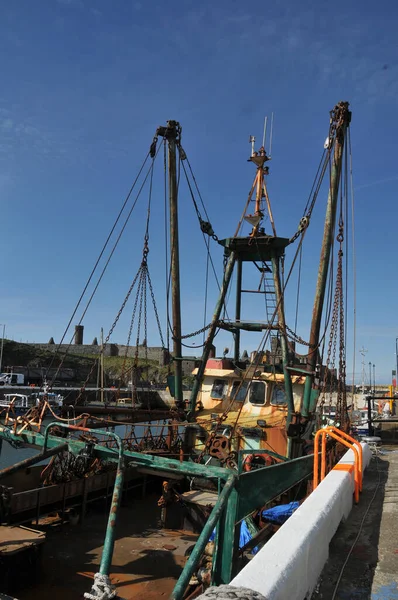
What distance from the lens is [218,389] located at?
1483 cm

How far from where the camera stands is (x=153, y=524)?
11.8 m

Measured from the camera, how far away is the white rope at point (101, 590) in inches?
198

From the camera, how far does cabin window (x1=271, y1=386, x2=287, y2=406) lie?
13.8 m

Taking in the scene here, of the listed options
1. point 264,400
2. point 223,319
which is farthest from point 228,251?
point 264,400

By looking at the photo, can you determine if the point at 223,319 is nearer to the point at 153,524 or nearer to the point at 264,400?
the point at 264,400

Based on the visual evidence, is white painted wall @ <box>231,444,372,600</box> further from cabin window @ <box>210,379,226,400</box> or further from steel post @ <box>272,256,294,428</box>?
cabin window @ <box>210,379,226,400</box>

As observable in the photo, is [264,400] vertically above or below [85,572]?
above

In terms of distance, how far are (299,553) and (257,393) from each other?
10.5m

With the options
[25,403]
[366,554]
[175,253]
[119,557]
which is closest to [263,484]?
[366,554]

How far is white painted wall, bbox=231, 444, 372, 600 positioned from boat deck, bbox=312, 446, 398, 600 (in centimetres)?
12

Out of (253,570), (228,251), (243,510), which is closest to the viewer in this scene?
(253,570)

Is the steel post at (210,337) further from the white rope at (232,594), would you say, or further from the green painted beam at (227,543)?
the white rope at (232,594)

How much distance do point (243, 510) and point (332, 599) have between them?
6.07 ft

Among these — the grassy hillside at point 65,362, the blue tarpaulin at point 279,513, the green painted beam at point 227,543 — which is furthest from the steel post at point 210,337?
the grassy hillside at point 65,362
